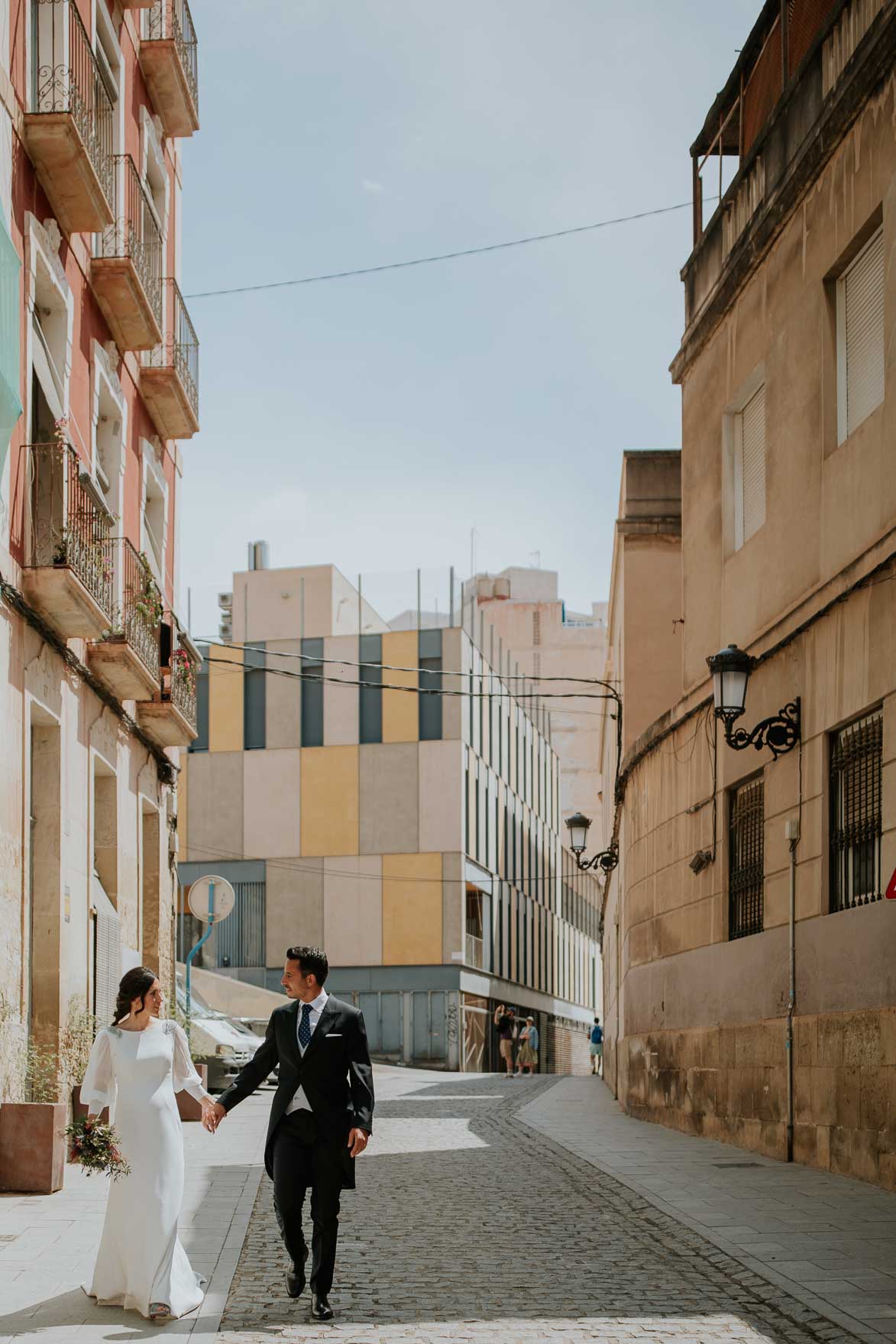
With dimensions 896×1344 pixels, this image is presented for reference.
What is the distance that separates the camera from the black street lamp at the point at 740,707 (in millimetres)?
13891

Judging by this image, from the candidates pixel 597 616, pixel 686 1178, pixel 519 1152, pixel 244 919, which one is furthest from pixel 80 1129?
pixel 597 616

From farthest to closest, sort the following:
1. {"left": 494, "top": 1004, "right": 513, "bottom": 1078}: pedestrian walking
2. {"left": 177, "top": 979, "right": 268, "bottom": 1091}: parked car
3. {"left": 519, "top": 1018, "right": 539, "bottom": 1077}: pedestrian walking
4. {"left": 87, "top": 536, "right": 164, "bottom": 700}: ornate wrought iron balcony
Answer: {"left": 519, "top": 1018, "right": 539, "bottom": 1077}: pedestrian walking → {"left": 494, "top": 1004, "right": 513, "bottom": 1078}: pedestrian walking → {"left": 177, "top": 979, "right": 268, "bottom": 1091}: parked car → {"left": 87, "top": 536, "right": 164, "bottom": 700}: ornate wrought iron balcony

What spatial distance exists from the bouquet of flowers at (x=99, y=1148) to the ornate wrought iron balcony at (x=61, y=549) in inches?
287

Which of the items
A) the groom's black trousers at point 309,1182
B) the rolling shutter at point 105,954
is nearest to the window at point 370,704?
the rolling shutter at point 105,954

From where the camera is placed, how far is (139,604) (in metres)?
18.2

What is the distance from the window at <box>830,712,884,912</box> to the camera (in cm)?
1196

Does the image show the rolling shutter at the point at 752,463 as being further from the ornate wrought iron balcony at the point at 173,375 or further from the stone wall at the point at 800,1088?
the ornate wrought iron balcony at the point at 173,375

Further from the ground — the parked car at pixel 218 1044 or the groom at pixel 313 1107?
→ the groom at pixel 313 1107

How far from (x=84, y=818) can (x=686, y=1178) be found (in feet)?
23.4

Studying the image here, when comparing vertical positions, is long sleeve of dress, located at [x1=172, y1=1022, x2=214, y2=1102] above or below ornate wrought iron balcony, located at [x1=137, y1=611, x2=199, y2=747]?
below

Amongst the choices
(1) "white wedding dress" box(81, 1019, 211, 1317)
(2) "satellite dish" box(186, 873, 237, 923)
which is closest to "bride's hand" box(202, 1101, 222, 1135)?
(1) "white wedding dress" box(81, 1019, 211, 1317)

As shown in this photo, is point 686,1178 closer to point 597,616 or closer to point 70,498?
point 70,498

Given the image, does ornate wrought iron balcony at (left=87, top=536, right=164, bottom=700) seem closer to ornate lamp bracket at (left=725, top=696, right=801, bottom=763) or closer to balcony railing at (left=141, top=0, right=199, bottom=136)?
ornate lamp bracket at (left=725, top=696, right=801, bottom=763)

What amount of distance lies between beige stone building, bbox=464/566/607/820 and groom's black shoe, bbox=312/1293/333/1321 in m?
78.0
